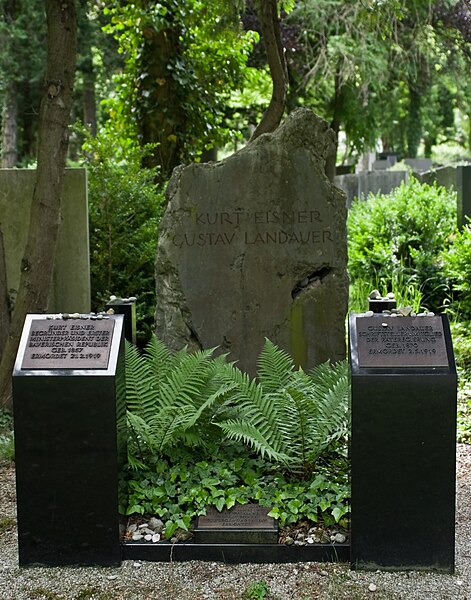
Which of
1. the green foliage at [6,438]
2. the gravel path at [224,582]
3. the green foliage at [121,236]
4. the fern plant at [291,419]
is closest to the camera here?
the gravel path at [224,582]

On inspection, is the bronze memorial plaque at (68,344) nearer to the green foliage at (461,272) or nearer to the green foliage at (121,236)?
the green foliage at (121,236)

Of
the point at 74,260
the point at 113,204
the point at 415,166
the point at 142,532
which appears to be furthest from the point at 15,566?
the point at 415,166

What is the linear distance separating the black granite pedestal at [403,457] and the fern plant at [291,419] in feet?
2.09

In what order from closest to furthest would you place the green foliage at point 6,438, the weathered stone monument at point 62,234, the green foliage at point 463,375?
the green foliage at point 6,438 → the green foliage at point 463,375 → the weathered stone monument at point 62,234

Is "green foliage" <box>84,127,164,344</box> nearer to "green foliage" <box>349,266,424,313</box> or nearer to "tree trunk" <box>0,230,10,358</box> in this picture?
"tree trunk" <box>0,230,10,358</box>

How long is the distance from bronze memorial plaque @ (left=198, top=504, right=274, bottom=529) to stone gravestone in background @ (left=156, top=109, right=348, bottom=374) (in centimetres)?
234

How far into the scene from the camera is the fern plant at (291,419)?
4699 mm

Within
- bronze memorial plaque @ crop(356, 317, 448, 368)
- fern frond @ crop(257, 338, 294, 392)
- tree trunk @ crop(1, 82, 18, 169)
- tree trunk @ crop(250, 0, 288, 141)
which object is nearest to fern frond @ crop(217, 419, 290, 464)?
fern frond @ crop(257, 338, 294, 392)

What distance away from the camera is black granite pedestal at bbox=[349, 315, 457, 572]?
4035 millimetres

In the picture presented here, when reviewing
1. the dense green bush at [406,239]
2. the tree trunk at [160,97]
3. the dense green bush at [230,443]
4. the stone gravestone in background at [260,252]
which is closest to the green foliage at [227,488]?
the dense green bush at [230,443]

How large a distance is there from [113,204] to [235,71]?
4.87 metres

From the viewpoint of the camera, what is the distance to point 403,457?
4.07m

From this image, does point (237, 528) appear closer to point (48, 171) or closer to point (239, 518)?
point (239, 518)

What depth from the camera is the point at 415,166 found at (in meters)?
28.6
